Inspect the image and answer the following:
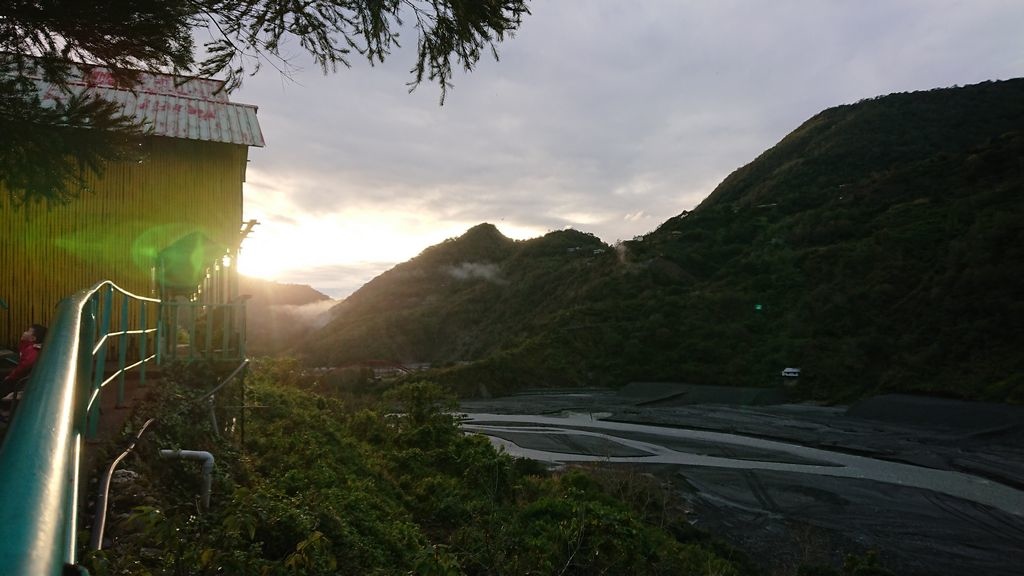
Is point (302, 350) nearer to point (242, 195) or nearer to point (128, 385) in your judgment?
point (242, 195)

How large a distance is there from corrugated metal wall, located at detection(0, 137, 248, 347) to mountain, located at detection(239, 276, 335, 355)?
75.3 m

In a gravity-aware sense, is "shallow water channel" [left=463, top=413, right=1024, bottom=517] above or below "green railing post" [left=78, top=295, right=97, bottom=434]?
below

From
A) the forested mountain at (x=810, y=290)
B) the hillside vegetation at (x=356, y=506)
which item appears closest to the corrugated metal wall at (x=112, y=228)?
the hillside vegetation at (x=356, y=506)

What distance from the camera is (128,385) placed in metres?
7.20

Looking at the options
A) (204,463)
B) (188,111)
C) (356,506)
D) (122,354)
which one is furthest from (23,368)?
(188,111)

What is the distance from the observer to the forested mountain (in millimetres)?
36938

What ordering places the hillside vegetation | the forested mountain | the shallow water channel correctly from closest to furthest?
the hillside vegetation → the shallow water channel → the forested mountain

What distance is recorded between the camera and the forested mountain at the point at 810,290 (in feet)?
121

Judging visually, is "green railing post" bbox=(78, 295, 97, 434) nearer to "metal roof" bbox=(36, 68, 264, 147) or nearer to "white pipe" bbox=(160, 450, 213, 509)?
"white pipe" bbox=(160, 450, 213, 509)

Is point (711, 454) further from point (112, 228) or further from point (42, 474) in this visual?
point (42, 474)

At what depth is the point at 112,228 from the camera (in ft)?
36.7

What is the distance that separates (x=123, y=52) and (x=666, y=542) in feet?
35.1

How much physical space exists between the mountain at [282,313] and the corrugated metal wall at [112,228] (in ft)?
247

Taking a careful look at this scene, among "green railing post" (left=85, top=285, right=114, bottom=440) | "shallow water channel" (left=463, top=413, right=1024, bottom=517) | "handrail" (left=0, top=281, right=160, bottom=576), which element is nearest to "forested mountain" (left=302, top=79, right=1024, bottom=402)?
"shallow water channel" (left=463, top=413, right=1024, bottom=517)
